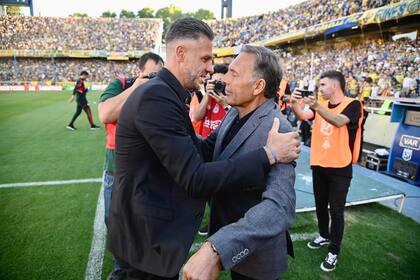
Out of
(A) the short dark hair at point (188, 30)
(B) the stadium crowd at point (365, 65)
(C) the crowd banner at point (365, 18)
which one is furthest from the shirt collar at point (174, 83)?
(C) the crowd banner at point (365, 18)

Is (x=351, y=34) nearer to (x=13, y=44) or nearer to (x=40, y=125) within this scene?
(x=40, y=125)

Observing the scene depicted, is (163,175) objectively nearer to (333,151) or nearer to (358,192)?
(333,151)

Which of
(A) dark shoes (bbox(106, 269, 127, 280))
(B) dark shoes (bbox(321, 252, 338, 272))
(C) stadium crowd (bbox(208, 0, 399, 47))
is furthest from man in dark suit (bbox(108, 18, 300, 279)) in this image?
(C) stadium crowd (bbox(208, 0, 399, 47))

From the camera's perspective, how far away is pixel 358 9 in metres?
24.3

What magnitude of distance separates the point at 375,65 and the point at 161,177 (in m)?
22.7

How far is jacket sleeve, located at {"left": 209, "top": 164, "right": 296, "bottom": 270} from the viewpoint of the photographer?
1.37 metres

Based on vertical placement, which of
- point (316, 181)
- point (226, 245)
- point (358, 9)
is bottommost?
point (316, 181)

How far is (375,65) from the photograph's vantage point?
20.2m

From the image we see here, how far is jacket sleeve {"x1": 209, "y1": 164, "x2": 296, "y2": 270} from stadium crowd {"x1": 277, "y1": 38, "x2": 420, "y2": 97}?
15223 mm

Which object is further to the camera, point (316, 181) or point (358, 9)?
point (358, 9)

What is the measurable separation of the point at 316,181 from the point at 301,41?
3177 centimetres

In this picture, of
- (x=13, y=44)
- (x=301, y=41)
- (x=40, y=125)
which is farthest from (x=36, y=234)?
(x=13, y=44)

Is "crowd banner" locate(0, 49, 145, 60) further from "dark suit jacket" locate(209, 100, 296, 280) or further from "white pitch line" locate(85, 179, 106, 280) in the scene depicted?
"dark suit jacket" locate(209, 100, 296, 280)

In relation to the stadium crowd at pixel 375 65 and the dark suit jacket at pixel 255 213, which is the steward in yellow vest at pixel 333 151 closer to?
the dark suit jacket at pixel 255 213
